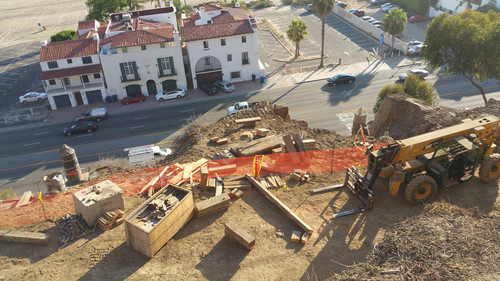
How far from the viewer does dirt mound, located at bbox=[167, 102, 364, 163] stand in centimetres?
2566

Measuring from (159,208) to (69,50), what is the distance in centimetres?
3851

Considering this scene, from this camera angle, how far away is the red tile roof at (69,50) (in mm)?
46531

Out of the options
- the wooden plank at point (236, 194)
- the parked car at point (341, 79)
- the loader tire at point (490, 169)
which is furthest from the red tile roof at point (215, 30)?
the loader tire at point (490, 169)

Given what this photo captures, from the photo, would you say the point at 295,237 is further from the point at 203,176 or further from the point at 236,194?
the point at 203,176

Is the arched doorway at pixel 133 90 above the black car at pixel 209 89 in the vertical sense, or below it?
above

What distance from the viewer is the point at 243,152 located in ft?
75.3

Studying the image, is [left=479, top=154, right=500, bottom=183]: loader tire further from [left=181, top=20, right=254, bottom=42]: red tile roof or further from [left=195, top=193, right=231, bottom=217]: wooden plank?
[left=181, top=20, right=254, bottom=42]: red tile roof

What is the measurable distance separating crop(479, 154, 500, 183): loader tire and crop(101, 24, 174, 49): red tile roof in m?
38.2

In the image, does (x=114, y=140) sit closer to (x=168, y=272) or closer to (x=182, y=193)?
(x=182, y=193)

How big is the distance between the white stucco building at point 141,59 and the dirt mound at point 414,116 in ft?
89.3

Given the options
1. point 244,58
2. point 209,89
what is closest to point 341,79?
point 244,58

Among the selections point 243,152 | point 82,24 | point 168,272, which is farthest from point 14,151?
point 168,272

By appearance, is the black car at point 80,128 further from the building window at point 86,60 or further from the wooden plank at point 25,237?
the wooden plank at point 25,237

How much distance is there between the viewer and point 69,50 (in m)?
47.2
